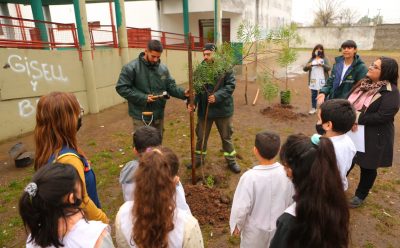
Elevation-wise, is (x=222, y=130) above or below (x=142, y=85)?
below

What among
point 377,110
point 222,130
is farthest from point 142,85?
point 377,110

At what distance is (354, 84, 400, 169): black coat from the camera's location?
280cm

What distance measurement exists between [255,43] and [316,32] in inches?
1324

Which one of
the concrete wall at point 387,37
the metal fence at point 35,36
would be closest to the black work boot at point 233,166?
the metal fence at point 35,36

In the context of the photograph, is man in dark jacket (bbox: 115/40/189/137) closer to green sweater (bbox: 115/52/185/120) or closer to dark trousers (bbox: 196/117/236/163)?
green sweater (bbox: 115/52/185/120)

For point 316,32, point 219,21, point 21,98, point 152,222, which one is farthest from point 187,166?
point 316,32

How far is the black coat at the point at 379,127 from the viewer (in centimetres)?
280

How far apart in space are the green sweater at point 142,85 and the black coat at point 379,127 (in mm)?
2294

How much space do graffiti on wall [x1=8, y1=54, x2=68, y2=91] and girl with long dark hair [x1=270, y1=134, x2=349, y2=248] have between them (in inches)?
255

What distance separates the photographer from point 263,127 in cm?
667

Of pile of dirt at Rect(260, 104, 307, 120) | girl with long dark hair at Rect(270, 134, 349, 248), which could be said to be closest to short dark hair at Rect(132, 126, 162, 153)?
girl with long dark hair at Rect(270, 134, 349, 248)

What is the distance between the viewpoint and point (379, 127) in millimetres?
2951

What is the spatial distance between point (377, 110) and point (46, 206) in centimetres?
304

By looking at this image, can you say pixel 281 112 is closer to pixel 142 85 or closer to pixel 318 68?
pixel 318 68
